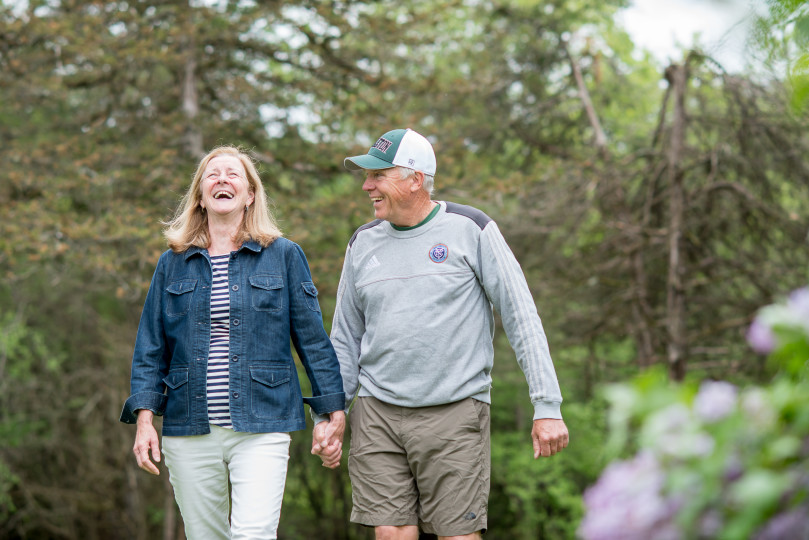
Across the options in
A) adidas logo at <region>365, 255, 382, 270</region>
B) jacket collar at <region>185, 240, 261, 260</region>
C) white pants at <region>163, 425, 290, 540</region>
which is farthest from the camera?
adidas logo at <region>365, 255, 382, 270</region>

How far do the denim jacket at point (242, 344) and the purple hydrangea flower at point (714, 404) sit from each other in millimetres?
2424

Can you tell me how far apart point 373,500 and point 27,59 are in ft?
23.3

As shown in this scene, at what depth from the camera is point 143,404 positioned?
3.29m

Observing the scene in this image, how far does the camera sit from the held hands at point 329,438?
11.4ft

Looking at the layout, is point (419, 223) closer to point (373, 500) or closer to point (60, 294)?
point (373, 500)

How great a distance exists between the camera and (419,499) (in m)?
3.45

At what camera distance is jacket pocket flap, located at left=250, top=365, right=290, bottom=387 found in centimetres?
328

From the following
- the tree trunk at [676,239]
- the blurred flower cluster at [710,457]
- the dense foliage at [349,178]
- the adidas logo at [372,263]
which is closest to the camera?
the blurred flower cluster at [710,457]

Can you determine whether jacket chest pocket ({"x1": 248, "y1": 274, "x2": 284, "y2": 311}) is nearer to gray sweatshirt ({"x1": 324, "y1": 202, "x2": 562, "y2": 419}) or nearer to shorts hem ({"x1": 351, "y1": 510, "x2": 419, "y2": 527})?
gray sweatshirt ({"x1": 324, "y1": 202, "x2": 562, "y2": 419})

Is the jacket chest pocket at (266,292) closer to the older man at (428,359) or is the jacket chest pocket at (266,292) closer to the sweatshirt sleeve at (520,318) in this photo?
the older man at (428,359)

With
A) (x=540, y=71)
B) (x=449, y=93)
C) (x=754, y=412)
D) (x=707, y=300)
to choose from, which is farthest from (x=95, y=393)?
(x=754, y=412)

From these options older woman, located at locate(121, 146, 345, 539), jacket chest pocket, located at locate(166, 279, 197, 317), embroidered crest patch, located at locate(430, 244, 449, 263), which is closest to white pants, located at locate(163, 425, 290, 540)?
older woman, located at locate(121, 146, 345, 539)

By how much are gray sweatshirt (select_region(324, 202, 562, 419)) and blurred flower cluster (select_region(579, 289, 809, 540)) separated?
2.23 m

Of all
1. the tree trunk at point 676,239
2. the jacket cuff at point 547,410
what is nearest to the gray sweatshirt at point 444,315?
the jacket cuff at point 547,410
